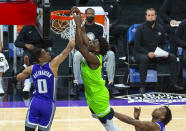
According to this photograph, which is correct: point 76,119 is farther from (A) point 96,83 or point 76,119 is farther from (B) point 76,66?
Answer: (A) point 96,83

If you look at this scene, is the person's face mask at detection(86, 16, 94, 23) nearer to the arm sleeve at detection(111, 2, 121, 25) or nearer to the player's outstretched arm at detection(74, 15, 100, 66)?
the arm sleeve at detection(111, 2, 121, 25)

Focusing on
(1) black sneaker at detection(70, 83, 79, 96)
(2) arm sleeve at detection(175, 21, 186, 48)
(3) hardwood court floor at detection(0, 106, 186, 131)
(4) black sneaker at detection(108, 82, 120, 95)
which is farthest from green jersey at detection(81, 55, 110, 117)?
(2) arm sleeve at detection(175, 21, 186, 48)

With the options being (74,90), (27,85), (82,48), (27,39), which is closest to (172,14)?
(74,90)

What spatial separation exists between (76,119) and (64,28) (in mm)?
2313

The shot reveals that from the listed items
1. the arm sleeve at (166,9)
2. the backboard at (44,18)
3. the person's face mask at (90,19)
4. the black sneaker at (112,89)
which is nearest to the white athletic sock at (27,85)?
the black sneaker at (112,89)

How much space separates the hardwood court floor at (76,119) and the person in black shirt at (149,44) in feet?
3.25

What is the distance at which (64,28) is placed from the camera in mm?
10578

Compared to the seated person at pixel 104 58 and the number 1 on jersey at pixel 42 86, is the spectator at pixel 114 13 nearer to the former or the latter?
the seated person at pixel 104 58

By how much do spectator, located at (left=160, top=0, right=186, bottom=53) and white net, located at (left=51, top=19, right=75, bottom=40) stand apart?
2.02 metres

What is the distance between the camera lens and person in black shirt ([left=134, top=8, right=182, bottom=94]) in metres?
10.3

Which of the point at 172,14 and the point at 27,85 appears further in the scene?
the point at 172,14

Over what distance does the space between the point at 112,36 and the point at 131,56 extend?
85 centimetres

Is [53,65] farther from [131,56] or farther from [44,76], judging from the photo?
[131,56]

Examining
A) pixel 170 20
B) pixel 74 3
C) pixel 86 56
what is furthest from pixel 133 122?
pixel 170 20
